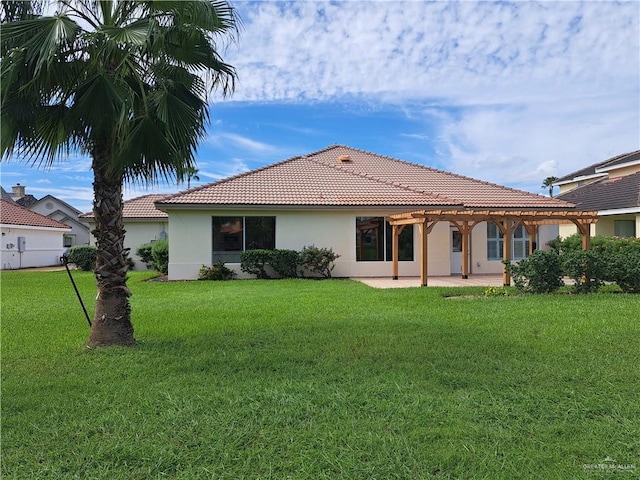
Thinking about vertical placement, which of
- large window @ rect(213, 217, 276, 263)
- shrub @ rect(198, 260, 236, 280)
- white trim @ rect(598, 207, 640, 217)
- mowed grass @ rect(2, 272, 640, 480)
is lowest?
mowed grass @ rect(2, 272, 640, 480)

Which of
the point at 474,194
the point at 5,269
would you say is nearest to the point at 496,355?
the point at 474,194

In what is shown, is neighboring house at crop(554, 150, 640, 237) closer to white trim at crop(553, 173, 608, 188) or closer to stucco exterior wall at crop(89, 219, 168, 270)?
white trim at crop(553, 173, 608, 188)

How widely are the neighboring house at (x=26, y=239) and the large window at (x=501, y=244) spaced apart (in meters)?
25.7

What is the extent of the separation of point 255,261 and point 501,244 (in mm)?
10468

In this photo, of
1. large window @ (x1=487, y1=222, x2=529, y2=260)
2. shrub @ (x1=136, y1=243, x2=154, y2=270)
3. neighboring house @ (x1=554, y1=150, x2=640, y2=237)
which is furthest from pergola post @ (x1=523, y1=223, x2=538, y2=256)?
shrub @ (x1=136, y1=243, x2=154, y2=270)

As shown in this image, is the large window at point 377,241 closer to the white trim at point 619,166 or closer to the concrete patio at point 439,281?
the concrete patio at point 439,281

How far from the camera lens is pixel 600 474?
9.50 ft

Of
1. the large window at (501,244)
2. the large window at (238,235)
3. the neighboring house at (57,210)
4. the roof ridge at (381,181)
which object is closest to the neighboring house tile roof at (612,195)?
the large window at (501,244)

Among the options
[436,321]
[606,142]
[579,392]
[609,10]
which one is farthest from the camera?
[606,142]

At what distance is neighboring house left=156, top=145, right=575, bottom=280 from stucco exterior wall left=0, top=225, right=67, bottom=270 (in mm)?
15202

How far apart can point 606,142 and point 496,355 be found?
806 inches

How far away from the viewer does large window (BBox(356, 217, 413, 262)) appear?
54.9 ft

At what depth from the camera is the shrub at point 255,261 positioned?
51.0 feet

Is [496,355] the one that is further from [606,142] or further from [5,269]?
[5,269]
